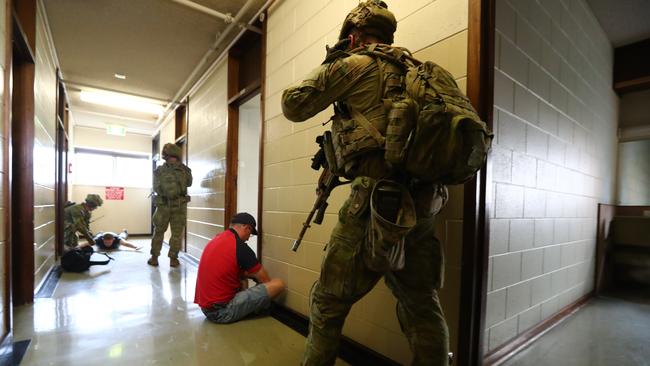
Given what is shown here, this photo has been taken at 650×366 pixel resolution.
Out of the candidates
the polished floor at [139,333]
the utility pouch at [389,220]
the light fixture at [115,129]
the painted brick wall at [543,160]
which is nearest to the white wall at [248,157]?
the polished floor at [139,333]

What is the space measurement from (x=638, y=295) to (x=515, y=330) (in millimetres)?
2517

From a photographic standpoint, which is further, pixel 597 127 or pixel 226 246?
pixel 597 127

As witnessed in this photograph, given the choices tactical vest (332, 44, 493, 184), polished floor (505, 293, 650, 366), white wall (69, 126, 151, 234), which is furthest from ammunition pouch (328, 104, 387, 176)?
white wall (69, 126, 151, 234)

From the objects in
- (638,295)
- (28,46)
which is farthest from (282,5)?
(638,295)

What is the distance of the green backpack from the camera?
94cm

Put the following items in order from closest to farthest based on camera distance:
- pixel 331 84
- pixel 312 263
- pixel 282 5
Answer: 1. pixel 331 84
2. pixel 312 263
3. pixel 282 5

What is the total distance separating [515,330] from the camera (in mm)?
1872

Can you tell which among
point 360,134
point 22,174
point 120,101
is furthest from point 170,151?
point 360,134

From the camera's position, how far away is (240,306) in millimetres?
2326

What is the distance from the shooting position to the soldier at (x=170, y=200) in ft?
14.6

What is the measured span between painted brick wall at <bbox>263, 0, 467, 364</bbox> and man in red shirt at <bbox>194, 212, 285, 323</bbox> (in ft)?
0.64

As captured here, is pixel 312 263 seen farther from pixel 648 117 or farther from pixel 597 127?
pixel 648 117

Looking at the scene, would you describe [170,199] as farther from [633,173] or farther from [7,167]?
[633,173]

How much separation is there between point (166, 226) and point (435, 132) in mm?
4513
